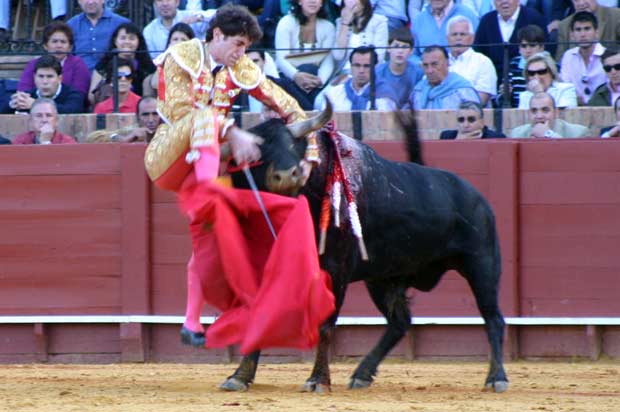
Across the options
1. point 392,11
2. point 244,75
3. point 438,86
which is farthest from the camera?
point 392,11

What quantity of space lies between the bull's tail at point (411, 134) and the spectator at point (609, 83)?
6.29 feet

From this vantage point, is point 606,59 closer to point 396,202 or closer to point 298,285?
point 396,202

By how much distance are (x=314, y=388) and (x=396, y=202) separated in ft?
3.55

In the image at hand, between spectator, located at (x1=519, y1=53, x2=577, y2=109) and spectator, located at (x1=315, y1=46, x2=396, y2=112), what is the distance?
3.13 feet

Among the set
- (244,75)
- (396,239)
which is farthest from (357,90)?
(244,75)

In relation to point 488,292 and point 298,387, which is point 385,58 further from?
point 298,387

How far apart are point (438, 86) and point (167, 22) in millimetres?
2339

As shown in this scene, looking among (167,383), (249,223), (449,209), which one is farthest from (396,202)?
(167,383)

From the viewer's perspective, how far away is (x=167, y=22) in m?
9.95

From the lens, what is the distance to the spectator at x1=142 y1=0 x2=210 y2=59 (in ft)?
31.9

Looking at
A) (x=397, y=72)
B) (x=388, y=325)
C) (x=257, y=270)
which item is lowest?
(x=388, y=325)

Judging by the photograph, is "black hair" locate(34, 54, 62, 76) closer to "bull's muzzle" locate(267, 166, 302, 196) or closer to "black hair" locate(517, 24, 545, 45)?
"black hair" locate(517, 24, 545, 45)

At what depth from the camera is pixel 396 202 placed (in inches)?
262

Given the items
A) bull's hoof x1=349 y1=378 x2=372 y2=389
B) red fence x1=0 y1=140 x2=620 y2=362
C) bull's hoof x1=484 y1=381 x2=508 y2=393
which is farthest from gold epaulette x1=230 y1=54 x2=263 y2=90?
red fence x1=0 y1=140 x2=620 y2=362
